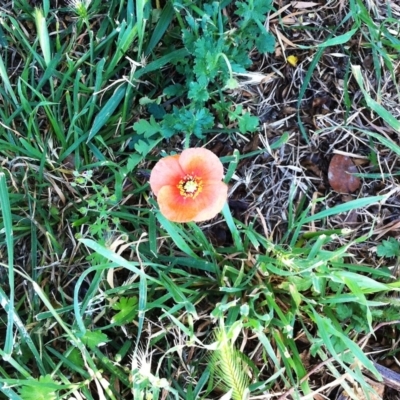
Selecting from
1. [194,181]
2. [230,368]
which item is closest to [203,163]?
[194,181]

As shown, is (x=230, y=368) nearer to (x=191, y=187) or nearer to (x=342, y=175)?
(x=191, y=187)

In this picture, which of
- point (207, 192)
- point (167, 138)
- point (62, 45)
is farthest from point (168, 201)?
point (62, 45)

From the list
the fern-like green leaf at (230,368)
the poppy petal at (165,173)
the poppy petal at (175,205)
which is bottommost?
the fern-like green leaf at (230,368)

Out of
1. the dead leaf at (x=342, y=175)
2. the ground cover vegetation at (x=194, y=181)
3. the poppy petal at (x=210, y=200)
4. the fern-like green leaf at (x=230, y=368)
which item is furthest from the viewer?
the dead leaf at (x=342, y=175)

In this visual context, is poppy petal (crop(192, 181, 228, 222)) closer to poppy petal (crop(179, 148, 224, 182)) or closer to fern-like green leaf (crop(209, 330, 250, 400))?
poppy petal (crop(179, 148, 224, 182))

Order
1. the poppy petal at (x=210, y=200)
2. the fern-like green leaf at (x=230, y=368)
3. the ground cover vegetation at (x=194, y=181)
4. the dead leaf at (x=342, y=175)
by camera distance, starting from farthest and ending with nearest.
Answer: the dead leaf at (x=342, y=175) < the ground cover vegetation at (x=194, y=181) < the poppy petal at (x=210, y=200) < the fern-like green leaf at (x=230, y=368)

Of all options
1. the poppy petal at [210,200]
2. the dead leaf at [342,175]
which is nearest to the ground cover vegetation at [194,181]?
the dead leaf at [342,175]

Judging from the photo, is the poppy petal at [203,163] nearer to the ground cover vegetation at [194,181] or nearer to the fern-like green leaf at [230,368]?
the ground cover vegetation at [194,181]

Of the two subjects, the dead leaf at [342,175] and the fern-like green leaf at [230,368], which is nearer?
the fern-like green leaf at [230,368]
